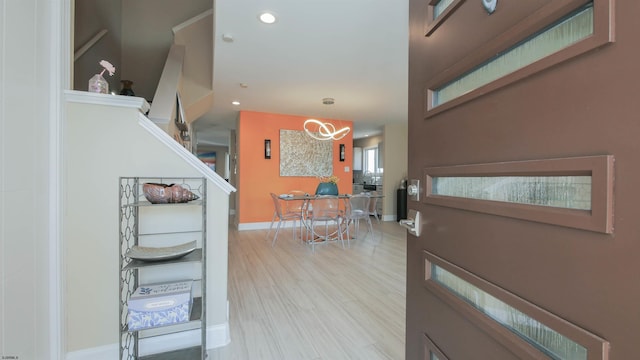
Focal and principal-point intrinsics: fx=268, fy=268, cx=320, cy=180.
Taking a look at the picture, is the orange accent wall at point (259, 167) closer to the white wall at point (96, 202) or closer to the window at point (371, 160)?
the window at point (371, 160)

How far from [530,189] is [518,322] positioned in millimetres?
291

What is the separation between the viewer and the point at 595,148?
0.42 meters

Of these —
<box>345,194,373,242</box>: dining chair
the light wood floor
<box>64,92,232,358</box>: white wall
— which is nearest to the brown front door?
the light wood floor

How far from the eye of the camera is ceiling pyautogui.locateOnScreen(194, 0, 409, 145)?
7.28 feet

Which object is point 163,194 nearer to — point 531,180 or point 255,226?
point 531,180

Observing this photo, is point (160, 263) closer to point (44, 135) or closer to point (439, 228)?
point (44, 135)

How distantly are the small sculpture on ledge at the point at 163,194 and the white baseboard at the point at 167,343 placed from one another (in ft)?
2.90

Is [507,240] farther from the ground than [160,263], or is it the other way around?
[507,240]

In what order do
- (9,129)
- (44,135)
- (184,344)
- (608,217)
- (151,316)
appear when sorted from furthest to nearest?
1. (184,344)
2. (151,316)
3. (44,135)
4. (9,129)
5. (608,217)

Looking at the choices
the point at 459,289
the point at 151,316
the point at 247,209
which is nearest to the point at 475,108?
the point at 459,289

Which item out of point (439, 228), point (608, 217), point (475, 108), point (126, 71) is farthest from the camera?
point (126, 71)

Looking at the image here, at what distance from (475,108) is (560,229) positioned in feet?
1.14

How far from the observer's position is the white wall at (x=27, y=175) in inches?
37.4

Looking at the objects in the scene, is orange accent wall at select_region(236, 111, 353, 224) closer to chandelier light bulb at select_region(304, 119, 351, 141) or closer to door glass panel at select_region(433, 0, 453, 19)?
chandelier light bulb at select_region(304, 119, 351, 141)
